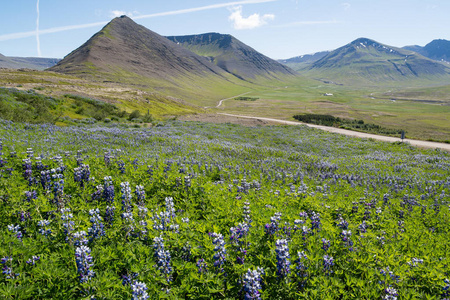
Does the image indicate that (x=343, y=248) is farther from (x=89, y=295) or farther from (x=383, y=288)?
(x=89, y=295)

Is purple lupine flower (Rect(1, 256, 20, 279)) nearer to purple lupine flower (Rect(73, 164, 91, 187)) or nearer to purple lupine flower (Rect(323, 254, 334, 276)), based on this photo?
purple lupine flower (Rect(73, 164, 91, 187))

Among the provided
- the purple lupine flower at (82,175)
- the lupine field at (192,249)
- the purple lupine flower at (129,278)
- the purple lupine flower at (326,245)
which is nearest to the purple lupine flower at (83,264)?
the lupine field at (192,249)

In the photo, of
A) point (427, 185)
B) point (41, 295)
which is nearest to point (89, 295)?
point (41, 295)

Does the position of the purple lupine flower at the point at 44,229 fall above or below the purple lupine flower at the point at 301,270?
above

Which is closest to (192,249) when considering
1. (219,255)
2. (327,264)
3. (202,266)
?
(202,266)

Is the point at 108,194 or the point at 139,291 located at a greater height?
the point at 108,194

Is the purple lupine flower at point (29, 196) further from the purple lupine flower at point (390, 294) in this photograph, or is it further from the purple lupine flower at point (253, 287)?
the purple lupine flower at point (390, 294)

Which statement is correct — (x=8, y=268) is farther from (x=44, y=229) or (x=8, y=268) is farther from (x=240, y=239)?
(x=240, y=239)

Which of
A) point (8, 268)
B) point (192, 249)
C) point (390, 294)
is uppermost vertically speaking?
point (8, 268)

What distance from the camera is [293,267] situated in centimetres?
422

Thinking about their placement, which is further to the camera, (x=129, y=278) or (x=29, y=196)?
(x=29, y=196)

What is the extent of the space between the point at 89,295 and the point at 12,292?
96 cm

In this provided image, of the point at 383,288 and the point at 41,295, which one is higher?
the point at 41,295

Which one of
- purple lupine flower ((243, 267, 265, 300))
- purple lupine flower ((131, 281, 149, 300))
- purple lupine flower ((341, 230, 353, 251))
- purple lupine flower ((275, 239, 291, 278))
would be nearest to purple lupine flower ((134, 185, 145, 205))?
purple lupine flower ((131, 281, 149, 300))
